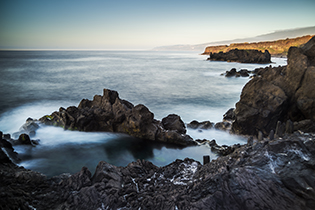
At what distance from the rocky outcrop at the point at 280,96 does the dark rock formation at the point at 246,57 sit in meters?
52.1

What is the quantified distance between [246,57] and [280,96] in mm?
56547

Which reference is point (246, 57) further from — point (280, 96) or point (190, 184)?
point (190, 184)

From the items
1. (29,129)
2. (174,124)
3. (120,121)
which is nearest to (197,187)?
(174,124)

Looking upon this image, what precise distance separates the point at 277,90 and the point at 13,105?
1808 centimetres

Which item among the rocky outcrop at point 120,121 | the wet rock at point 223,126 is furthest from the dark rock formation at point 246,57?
the rocky outcrop at point 120,121

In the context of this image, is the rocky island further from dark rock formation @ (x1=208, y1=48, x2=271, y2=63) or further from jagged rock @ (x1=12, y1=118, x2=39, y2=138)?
dark rock formation @ (x1=208, y1=48, x2=271, y2=63)

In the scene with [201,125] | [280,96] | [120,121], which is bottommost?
[201,125]

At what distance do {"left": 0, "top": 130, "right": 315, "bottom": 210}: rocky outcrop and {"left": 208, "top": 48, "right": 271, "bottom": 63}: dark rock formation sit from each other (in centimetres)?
5919

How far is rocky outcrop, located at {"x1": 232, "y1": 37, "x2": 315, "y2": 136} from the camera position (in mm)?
8677

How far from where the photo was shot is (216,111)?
15336mm

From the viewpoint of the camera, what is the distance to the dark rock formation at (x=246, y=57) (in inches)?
2194

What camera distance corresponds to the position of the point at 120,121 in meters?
9.86

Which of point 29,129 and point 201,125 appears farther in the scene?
point 201,125

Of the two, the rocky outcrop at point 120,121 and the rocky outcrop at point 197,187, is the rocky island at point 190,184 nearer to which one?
the rocky outcrop at point 197,187
